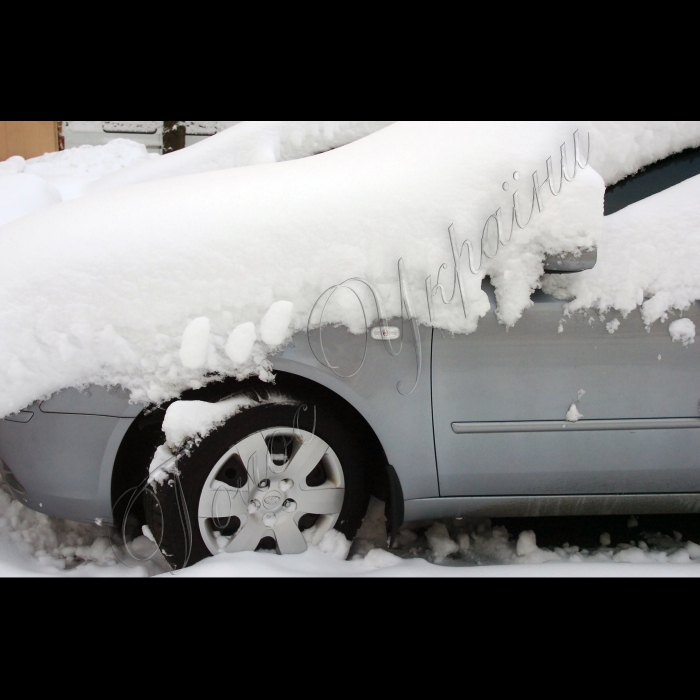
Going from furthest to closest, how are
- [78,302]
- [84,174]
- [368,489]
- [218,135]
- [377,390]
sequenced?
1. [84,174]
2. [218,135]
3. [368,489]
4. [377,390]
5. [78,302]

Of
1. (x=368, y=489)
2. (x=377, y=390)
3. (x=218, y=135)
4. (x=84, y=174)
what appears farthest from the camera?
(x=84, y=174)

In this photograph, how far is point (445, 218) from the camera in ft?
5.41

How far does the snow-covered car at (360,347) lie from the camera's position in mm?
A: 1612

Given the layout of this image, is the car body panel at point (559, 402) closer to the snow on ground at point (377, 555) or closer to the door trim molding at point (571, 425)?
the door trim molding at point (571, 425)

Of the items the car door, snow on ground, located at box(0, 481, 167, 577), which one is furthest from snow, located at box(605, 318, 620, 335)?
snow on ground, located at box(0, 481, 167, 577)

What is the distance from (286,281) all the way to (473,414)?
723 millimetres

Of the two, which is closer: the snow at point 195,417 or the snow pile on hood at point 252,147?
the snow at point 195,417

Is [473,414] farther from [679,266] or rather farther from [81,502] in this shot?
[81,502]

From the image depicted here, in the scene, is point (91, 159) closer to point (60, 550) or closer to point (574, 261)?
point (60, 550)

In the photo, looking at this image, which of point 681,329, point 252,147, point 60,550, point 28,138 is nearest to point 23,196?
point 252,147

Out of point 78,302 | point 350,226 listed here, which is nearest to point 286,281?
point 350,226

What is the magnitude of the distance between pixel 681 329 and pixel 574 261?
0.44 m

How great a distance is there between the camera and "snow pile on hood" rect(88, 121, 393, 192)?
9.62 feet

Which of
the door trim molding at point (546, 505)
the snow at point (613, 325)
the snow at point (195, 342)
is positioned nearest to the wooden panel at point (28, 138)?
the snow at point (195, 342)
